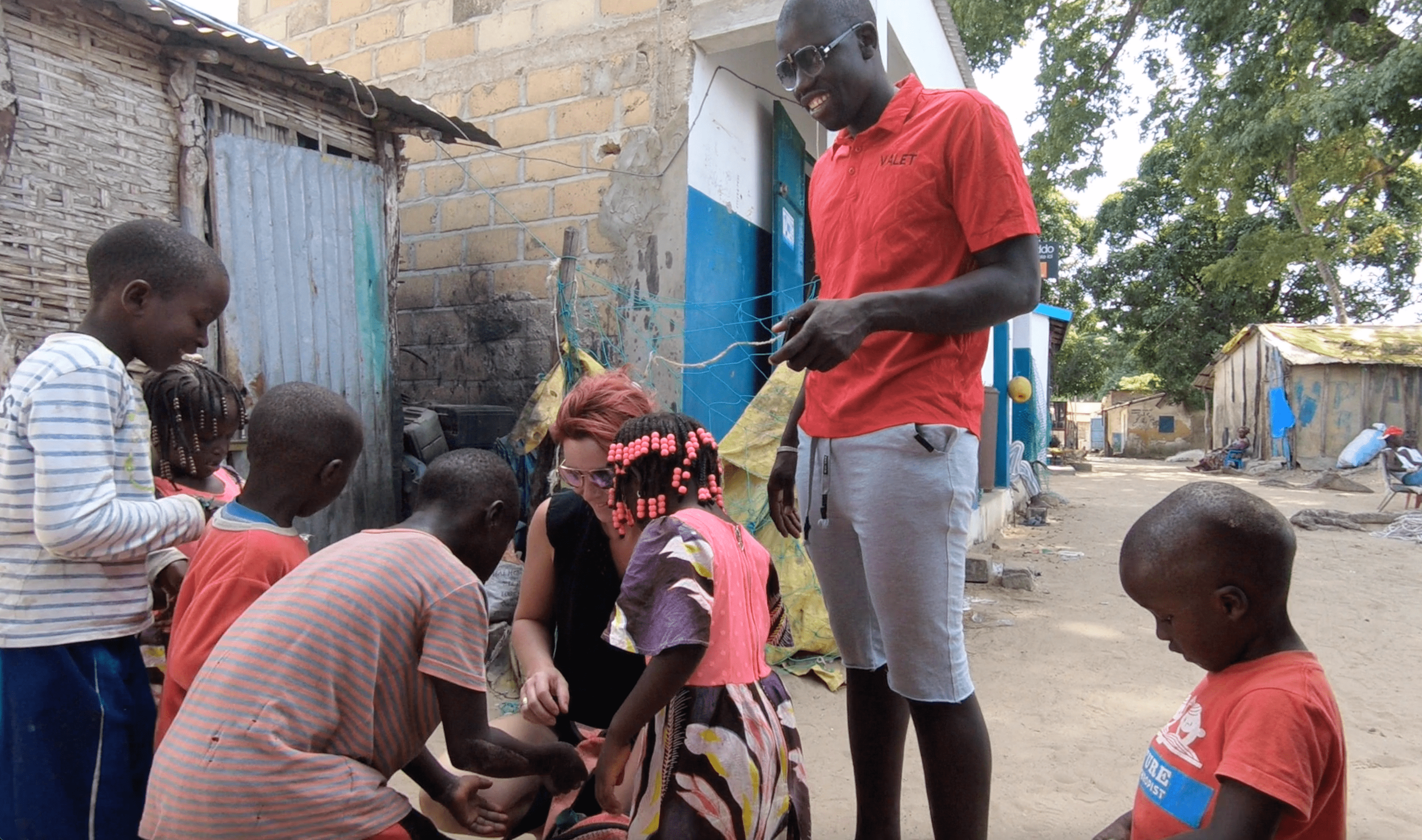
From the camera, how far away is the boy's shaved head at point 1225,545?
4.06 feet

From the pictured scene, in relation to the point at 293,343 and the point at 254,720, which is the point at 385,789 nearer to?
the point at 254,720

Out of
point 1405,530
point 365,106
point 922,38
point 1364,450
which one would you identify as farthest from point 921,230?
point 1364,450

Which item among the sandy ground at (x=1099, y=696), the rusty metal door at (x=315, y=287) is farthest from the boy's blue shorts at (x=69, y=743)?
the rusty metal door at (x=315, y=287)

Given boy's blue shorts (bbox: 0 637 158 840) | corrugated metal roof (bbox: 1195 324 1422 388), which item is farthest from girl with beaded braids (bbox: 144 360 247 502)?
corrugated metal roof (bbox: 1195 324 1422 388)

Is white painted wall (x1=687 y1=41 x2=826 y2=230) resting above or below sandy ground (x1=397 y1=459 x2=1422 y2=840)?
above

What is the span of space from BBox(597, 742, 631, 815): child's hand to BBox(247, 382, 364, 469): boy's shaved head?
79 cm

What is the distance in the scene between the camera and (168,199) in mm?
3658

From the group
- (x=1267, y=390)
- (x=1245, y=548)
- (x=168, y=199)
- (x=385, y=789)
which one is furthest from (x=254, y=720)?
(x=1267, y=390)

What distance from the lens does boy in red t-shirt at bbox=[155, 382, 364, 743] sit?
1.59 m

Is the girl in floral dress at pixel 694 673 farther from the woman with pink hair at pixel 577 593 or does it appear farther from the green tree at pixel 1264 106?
the green tree at pixel 1264 106

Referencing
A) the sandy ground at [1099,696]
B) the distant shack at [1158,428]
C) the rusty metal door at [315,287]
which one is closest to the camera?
the sandy ground at [1099,696]

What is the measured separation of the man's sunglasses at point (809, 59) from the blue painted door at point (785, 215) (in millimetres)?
3385

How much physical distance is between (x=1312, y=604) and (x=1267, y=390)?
49.9 feet

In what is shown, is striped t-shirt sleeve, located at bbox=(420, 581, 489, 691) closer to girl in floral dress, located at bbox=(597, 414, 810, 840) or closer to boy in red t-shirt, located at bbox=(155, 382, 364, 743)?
girl in floral dress, located at bbox=(597, 414, 810, 840)
